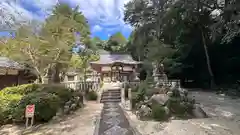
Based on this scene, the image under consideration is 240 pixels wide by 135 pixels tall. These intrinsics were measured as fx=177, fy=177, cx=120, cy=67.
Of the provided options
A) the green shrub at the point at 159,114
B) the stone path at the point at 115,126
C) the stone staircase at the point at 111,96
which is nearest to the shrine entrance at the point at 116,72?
the stone staircase at the point at 111,96

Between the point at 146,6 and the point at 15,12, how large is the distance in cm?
1609

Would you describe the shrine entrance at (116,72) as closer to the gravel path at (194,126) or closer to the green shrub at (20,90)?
the green shrub at (20,90)

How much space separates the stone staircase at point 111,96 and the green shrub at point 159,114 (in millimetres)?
4873

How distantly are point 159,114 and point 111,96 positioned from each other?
5.89 metres

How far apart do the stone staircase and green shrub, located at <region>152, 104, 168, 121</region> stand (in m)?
4.87

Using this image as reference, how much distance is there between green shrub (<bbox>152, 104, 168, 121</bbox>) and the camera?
269 inches

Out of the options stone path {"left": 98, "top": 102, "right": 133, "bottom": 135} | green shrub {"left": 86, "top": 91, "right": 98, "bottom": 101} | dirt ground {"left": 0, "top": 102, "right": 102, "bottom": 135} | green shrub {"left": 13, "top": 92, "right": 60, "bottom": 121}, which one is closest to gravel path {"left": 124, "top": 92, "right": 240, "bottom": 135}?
stone path {"left": 98, "top": 102, "right": 133, "bottom": 135}

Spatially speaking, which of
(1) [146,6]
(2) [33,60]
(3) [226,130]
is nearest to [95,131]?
(3) [226,130]

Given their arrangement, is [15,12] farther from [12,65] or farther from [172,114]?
[12,65]

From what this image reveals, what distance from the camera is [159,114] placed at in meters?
6.88

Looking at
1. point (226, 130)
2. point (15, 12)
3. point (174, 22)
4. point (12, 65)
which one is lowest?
point (226, 130)

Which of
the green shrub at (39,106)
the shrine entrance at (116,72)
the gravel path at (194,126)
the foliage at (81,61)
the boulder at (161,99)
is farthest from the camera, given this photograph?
the shrine entrance at (116,72)

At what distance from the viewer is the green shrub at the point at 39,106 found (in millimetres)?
6633

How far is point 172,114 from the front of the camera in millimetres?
7238
